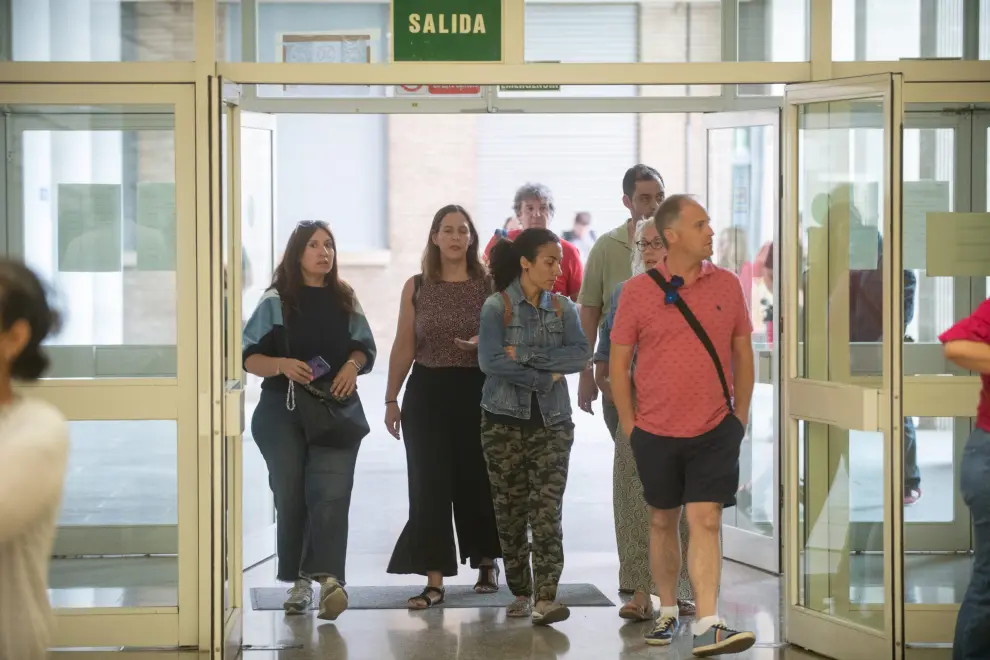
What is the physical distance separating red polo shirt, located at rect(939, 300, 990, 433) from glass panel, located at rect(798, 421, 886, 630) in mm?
890

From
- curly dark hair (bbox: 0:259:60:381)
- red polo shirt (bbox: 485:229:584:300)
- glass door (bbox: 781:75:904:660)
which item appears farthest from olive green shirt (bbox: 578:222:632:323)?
curly dark hair (bbox: 0:259:60:381)

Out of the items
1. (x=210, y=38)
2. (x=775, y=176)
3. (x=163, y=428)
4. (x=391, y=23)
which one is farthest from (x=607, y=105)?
(x=163, y=428)

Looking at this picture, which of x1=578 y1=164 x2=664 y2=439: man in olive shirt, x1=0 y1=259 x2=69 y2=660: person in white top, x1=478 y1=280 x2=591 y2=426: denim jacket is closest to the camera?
x1=0 y1=259 x2=69 y2=660: person in white top

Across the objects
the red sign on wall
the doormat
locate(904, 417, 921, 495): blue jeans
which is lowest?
the doormat

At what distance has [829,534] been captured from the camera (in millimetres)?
5039

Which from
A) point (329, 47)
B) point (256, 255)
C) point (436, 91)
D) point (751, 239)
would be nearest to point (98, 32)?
point (329, 47)

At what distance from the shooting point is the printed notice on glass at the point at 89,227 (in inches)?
193

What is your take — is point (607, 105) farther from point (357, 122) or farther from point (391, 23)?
point (357, 122)

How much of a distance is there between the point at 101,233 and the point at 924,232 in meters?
2.96

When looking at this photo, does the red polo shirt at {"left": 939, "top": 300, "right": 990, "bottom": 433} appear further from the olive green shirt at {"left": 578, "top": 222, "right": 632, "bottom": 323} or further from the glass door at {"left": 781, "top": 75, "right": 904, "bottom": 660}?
the olive green shirt at {"left": 578, "top": 222, "right": 632, "bottom": 323}

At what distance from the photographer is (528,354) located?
5305 mm

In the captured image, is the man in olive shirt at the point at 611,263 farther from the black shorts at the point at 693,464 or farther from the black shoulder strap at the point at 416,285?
the black shorts at the point at 693,464

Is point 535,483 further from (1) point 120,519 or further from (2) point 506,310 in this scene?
(1) point 120,519

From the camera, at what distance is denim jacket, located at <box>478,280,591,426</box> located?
5.29m
